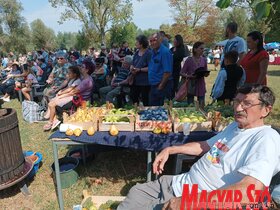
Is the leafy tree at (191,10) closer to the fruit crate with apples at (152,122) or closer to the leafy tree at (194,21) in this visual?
the leafy tree at (194,21)

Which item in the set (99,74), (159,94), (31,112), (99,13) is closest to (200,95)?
(159,94)

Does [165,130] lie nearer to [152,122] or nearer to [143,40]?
[152,122]

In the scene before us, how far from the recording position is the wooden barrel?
2.99 meters

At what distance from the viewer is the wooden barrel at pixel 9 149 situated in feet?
9.82

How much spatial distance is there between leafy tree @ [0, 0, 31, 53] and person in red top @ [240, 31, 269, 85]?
141ft

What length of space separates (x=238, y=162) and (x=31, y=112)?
5.87 meters

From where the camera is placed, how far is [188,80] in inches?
205

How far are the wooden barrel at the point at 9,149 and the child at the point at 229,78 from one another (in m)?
3.07

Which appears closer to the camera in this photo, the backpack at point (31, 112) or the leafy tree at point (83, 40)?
the backpack at point (31, 112)

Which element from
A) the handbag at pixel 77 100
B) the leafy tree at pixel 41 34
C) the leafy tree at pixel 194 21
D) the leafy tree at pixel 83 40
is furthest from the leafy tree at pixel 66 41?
the handbag at pixel 77 100

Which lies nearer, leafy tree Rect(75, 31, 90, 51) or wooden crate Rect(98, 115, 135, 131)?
wooden crate Rect(98, 115, 135, 131)

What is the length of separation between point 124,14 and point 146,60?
25523mm

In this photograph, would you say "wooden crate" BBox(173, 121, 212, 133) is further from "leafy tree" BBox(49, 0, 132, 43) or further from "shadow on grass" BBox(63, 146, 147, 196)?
"leafy tree" BBox(49, 0, 132, 43)

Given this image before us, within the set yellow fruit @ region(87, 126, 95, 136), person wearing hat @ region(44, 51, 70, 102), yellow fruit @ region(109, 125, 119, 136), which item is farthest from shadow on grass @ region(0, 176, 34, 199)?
person wearing hat @ region(44, 51, 70, 102)
